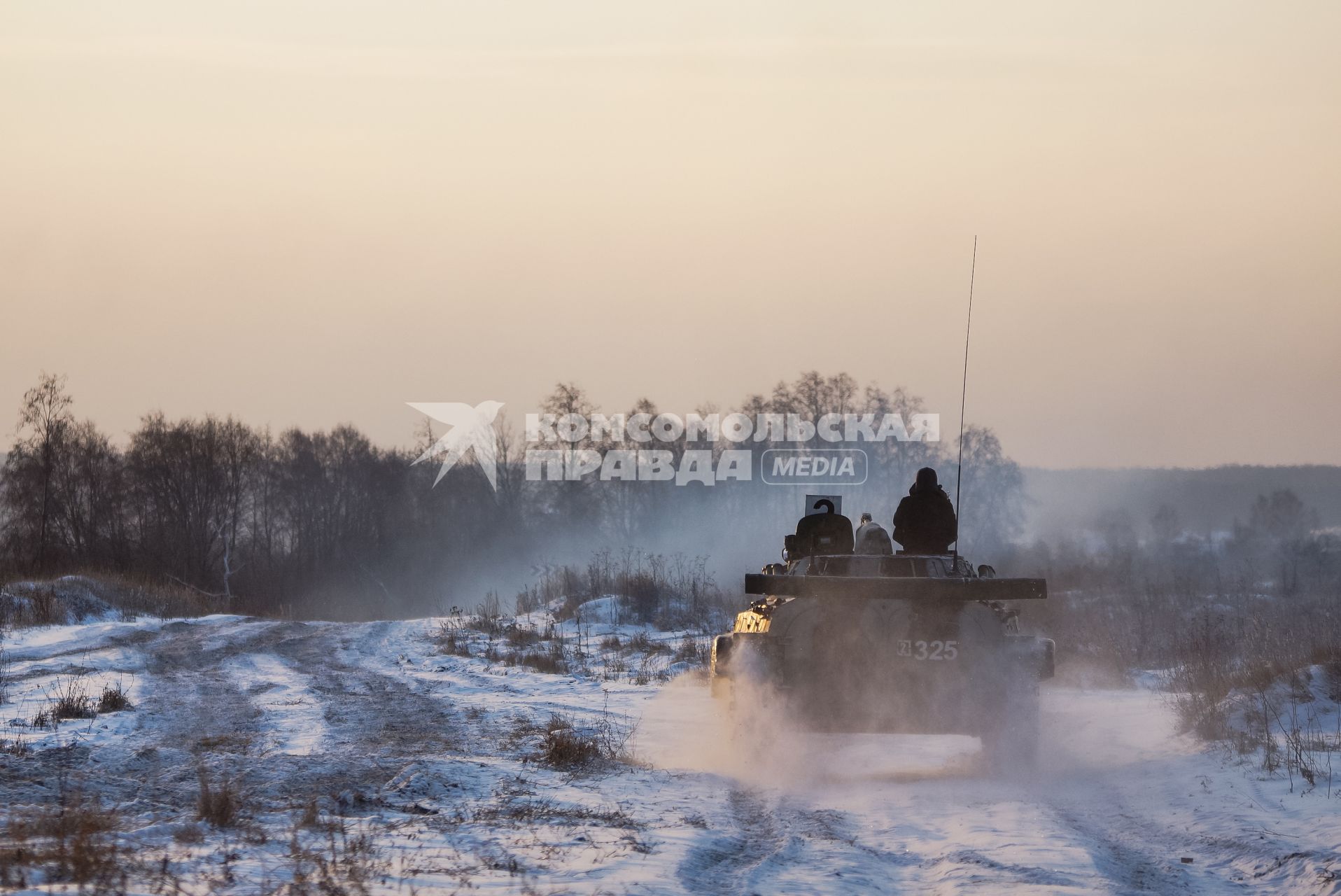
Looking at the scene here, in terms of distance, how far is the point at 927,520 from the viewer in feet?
39.9

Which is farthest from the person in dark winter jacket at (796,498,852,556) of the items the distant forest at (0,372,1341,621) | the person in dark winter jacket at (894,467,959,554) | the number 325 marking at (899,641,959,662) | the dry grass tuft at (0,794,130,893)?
the distant forest at (0,372,1341,621)

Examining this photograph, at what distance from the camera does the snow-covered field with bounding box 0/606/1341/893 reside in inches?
252

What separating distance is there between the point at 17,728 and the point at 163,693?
379 centimetres

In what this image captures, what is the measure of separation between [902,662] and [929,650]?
22 cm

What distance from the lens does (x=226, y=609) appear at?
45.4 m

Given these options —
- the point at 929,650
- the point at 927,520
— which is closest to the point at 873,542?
the point at 927,520

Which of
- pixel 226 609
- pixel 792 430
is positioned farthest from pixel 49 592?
pixel 792 430

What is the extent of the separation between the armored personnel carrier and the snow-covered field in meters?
0.39

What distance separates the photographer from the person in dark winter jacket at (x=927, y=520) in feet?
39.8

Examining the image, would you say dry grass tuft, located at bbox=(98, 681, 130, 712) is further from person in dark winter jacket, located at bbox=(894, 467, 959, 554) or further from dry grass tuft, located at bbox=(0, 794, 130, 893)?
person in dark winter jacket, located at bbox=(894, 467, 959, 554)

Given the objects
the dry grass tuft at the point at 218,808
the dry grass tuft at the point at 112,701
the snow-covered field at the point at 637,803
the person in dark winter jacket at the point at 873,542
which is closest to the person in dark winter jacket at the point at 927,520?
the person in dark winter jacket at the point at 873,542

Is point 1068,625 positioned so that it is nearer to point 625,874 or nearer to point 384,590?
point 625,874

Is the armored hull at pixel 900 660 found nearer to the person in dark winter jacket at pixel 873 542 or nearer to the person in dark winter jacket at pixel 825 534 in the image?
the person in dark winter jacket at pixel 873 542

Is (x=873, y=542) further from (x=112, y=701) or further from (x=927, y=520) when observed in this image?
(x=112, y=701)
